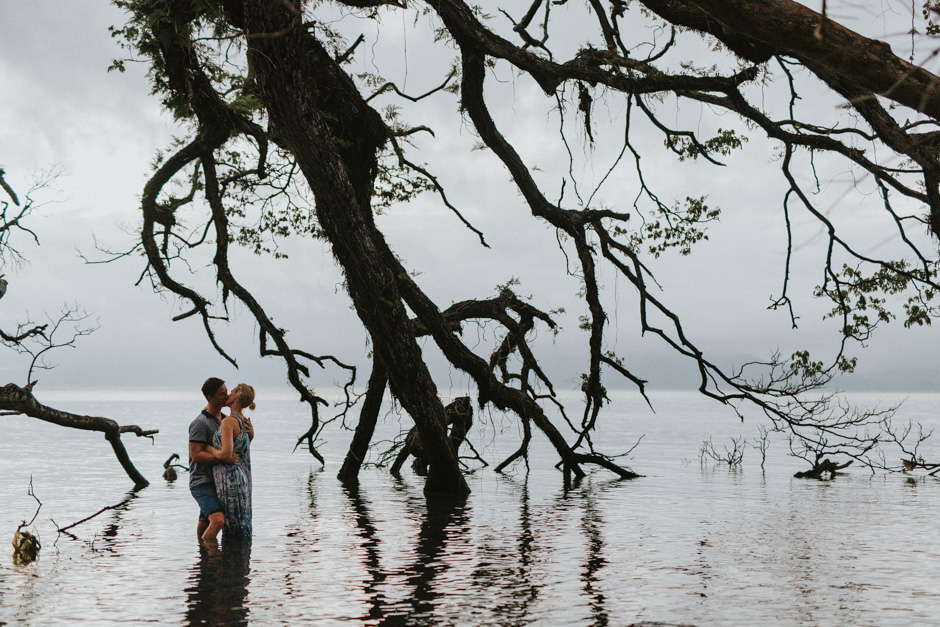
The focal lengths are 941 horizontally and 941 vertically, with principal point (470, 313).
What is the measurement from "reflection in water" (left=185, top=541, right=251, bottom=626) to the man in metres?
0.39

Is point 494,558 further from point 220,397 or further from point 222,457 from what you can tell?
point 220,397

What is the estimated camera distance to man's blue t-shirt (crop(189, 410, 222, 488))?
10344mm

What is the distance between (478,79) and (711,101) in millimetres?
4139

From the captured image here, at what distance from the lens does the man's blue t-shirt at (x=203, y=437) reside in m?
10.3

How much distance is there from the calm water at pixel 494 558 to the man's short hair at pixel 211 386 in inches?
71.1

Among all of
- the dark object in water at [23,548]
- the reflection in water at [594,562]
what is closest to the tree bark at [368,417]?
the reflection in water at [594,562]

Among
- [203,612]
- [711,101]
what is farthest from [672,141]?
[203,612]

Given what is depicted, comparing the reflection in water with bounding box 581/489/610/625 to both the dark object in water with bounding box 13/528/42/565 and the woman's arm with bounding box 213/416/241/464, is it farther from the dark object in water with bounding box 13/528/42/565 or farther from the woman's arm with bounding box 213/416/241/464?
the dark object in water with bounding box 13/528/42/565

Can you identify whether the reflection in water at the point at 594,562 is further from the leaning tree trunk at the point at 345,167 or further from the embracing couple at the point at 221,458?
the embracing couple at the point at 221,458

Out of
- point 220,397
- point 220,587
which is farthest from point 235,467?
point 220,587

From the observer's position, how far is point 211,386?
409 inches

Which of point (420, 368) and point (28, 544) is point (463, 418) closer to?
point (420, 368)

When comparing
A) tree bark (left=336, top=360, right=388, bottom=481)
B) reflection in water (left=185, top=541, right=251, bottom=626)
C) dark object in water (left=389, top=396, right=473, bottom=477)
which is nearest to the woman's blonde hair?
reflection in water (left=185, top=541, right=251, bottom=626)

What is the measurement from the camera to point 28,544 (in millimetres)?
9883
